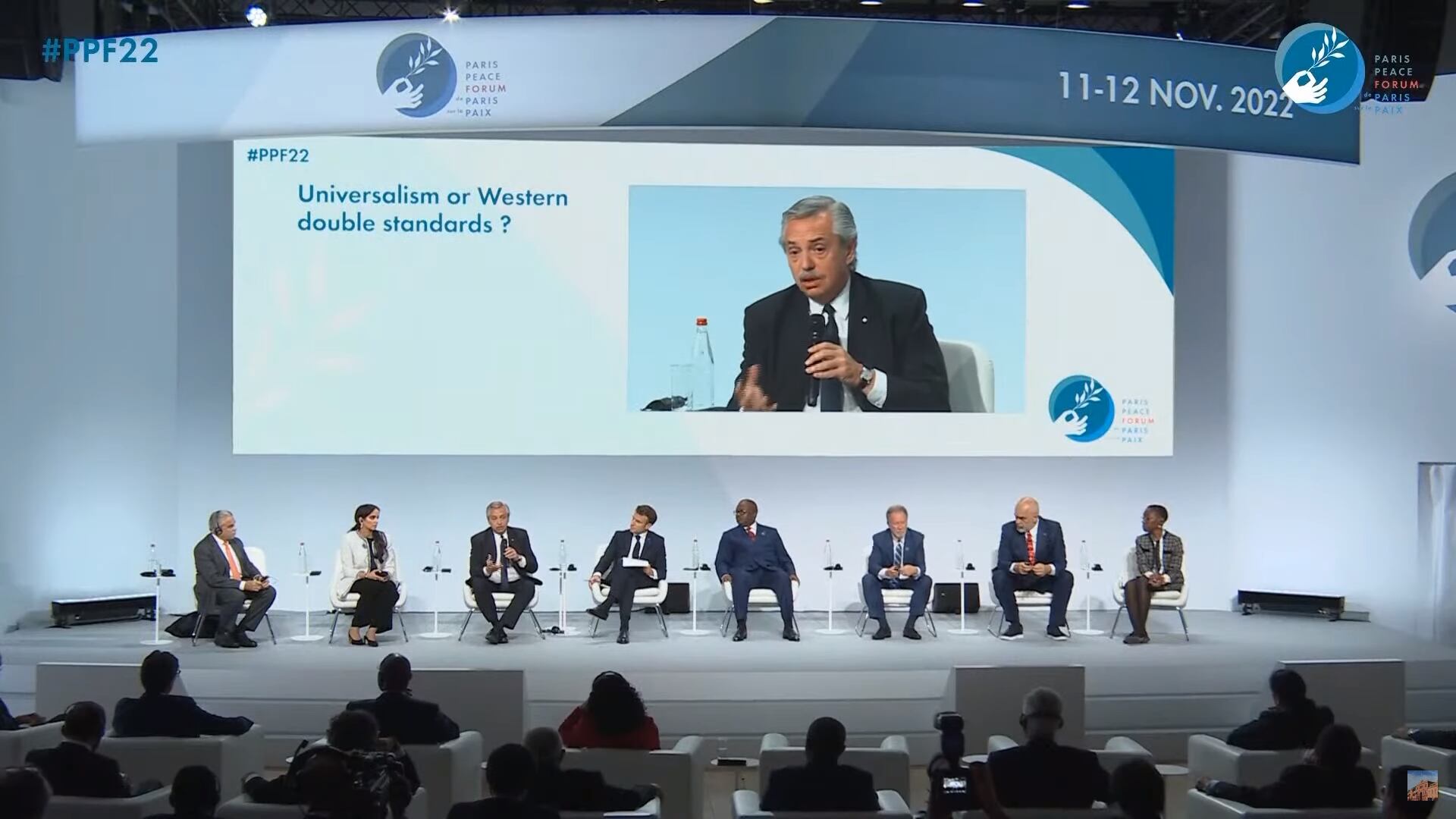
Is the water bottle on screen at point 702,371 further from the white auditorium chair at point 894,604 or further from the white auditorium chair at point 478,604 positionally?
the white auditorium chair at point 478,604

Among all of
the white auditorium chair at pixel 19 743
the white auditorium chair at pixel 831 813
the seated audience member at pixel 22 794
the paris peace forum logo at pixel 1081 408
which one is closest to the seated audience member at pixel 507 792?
the white auditorium chair at pixel 831 813

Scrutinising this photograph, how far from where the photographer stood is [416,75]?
19.4 feet

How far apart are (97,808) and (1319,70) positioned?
19.3 feet

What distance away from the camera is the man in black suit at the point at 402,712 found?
503cm

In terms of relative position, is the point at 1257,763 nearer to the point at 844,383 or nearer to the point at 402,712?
the point at 402,712

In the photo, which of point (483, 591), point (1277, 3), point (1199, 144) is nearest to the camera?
point (1199, 144)

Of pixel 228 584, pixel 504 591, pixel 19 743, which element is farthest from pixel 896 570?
pixel 19 743

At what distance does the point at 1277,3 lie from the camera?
→ 9977 mm

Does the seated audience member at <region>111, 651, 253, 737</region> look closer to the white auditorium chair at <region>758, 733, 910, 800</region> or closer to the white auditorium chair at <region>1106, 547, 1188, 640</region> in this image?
the white auditorium chair at <region>758, 733, 910, 800</region>

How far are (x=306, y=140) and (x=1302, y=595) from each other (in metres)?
7.61

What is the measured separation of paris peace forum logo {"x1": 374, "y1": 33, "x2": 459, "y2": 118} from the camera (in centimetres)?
589

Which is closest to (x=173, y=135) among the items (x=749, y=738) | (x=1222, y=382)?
(x=749, y=738)

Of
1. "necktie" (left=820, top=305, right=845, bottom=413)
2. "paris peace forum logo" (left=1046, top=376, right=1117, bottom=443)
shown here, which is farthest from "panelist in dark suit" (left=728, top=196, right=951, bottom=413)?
"paris peace forum logo" (left=1046, top=376, right=1117, bottom=443)

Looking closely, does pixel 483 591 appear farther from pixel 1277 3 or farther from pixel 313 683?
pixel 1277 3
